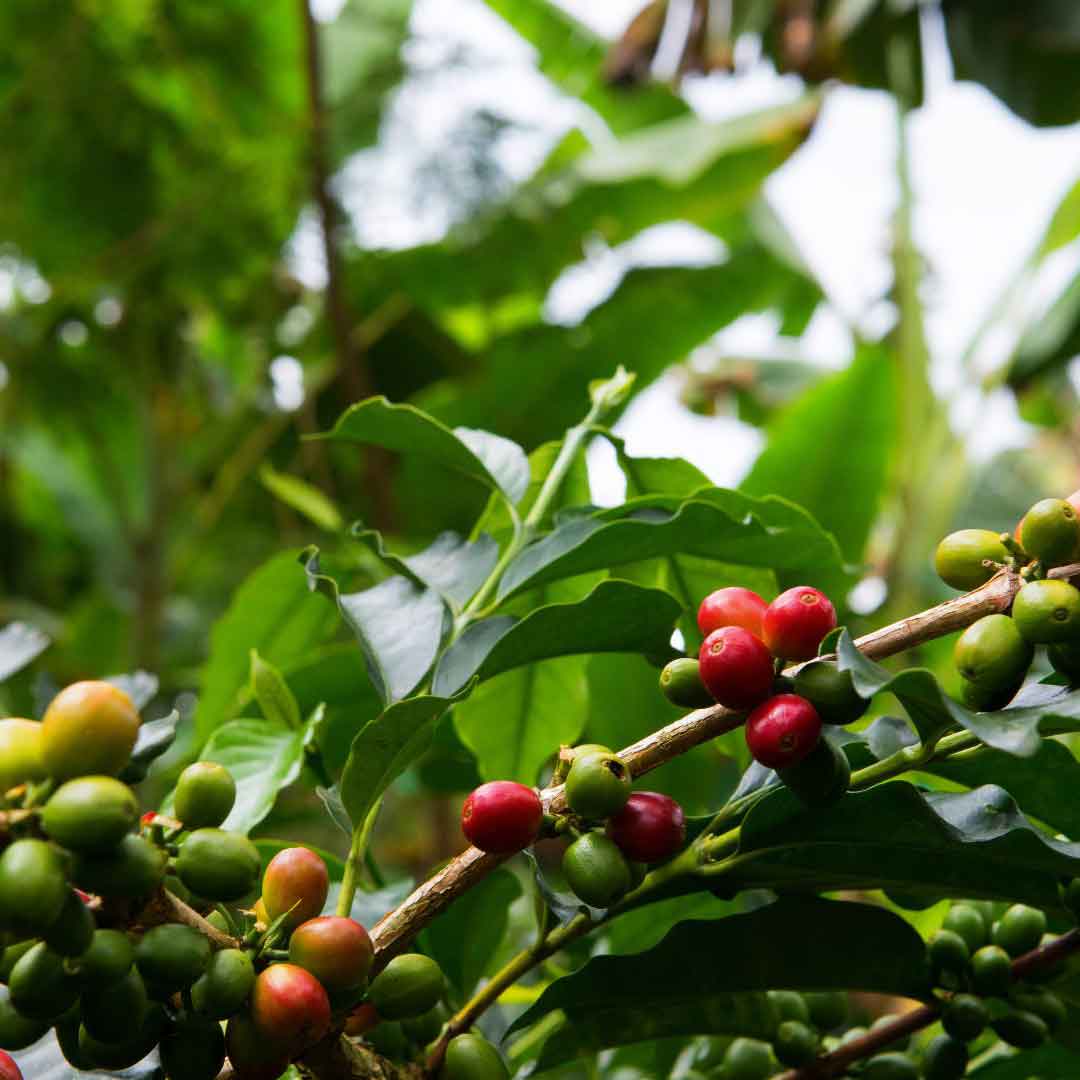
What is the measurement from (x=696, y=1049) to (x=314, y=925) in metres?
0.38

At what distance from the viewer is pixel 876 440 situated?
1655mm

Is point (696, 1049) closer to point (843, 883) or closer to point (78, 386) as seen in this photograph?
point (843, 883)

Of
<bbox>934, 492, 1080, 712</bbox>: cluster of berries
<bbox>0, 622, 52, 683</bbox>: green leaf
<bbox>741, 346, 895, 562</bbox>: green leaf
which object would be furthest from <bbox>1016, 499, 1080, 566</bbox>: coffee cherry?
<bbox>741, 346, 895, 562</bbox>: green leaf

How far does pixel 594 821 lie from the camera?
0.46 meters

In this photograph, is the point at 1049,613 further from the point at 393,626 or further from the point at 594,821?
the point at 393,626

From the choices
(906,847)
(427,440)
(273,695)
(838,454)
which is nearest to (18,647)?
(273,695)

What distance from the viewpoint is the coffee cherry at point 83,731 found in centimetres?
36

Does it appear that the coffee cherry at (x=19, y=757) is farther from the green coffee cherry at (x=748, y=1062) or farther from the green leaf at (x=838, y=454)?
the green leaf at (x=838, y=454)

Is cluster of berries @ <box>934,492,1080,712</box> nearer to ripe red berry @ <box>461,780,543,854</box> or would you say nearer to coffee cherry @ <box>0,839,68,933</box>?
ripe red berry @ <box>461,780,543,854</box>

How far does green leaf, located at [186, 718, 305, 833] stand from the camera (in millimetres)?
591

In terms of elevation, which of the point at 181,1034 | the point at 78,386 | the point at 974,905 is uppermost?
the point at 181,1034

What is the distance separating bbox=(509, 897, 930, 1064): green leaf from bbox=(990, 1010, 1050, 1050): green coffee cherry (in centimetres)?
4

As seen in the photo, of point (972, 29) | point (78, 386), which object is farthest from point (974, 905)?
point (78, 386)

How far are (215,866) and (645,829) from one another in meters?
0.15
